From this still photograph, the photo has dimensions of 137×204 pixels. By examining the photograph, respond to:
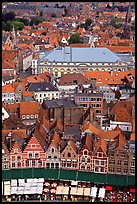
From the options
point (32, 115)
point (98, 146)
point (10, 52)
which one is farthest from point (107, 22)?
point (98, 146)

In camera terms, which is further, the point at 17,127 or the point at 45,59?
the point at 45,59

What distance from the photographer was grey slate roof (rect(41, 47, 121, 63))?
24.3 meters

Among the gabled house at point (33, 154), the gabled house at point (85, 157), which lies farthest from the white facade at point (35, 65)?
the gabled house at point (85, 157)

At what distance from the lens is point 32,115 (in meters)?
16.0

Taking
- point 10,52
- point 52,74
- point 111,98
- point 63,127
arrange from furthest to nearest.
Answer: point 10,52
point 52,74
point 111,98
point 63,127

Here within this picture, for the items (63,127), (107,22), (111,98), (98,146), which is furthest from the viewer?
(107,22)

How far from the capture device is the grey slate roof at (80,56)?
79.6 ft

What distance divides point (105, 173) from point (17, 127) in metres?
3.36

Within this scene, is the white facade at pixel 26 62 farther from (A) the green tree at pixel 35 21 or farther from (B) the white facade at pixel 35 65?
(A) the green tree at pixel 35 21

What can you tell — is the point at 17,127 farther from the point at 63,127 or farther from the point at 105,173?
the point at 105,173

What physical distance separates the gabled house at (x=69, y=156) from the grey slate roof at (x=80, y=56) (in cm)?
1194

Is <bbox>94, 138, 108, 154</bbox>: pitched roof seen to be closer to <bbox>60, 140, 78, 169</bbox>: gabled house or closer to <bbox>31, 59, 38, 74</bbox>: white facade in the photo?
<bbox>60, 140, 78, 169</bbox>: gabled house

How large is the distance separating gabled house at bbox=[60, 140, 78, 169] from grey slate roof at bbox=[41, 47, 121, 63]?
11941mm

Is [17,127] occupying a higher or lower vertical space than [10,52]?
lower
